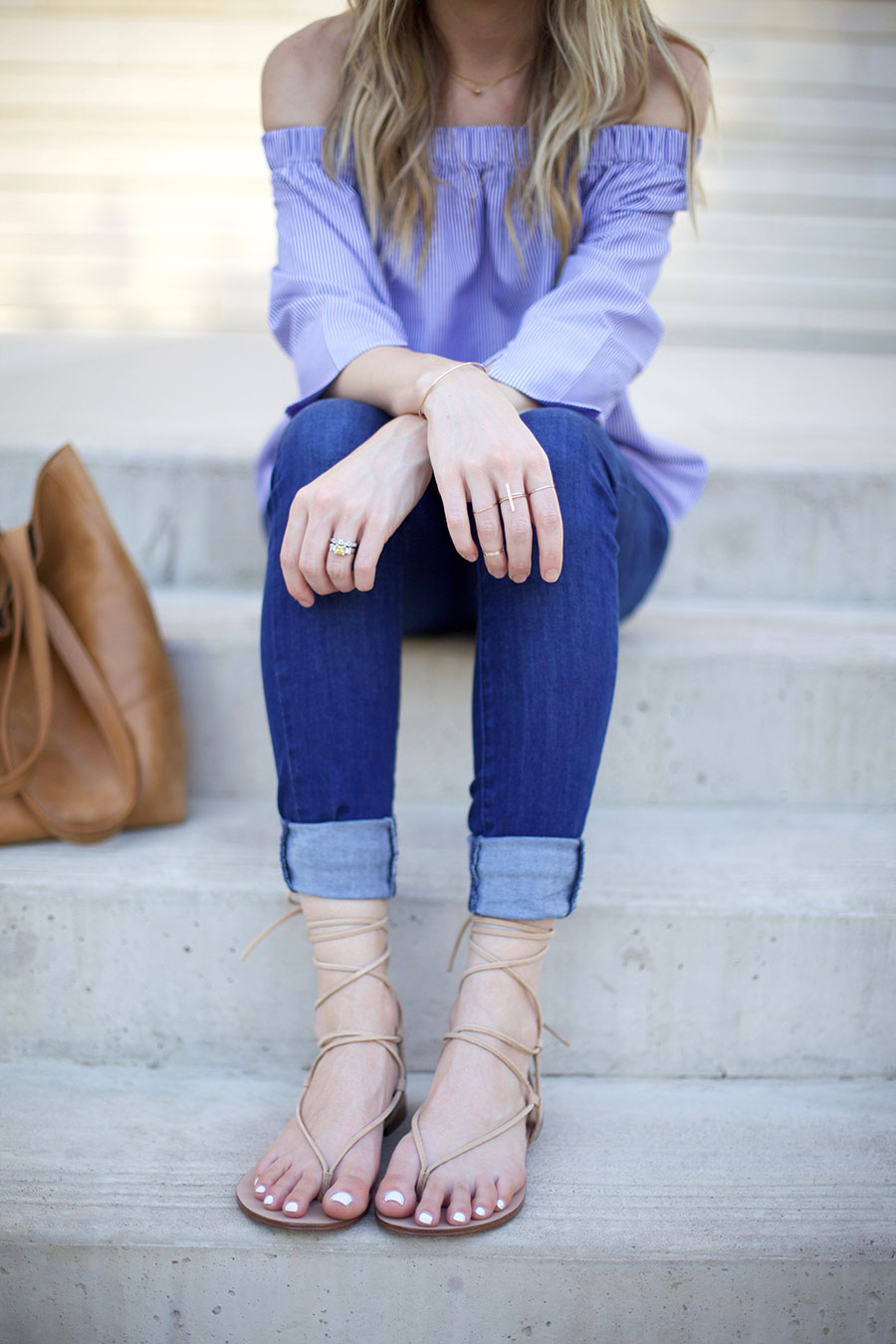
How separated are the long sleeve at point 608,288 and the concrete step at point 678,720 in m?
0.35

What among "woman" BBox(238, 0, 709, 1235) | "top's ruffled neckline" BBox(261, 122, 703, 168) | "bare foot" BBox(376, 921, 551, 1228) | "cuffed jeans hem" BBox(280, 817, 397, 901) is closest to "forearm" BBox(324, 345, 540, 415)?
"woman" BBox(238, 0, 709, 1235)

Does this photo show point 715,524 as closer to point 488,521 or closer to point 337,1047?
point 488,521

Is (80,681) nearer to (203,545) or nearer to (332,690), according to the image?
(332,690)

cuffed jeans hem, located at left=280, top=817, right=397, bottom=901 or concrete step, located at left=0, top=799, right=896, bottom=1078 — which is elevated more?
cuffed jeans hem, located at left=280, top=817, right=397, bottom=901

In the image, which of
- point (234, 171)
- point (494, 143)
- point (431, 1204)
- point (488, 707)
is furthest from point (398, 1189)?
point (234, 171)

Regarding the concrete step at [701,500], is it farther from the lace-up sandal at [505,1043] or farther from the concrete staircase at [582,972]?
the lace-up sandal at [505,1043]

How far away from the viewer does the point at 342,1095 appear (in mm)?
796

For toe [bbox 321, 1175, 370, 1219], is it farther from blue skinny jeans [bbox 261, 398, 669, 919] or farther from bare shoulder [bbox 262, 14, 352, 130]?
bare shoulder [bbox 262, 14, 352, 130]

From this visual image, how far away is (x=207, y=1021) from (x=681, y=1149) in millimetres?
479

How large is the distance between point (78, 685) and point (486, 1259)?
2.25ft

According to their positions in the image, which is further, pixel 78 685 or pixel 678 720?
pixel 678 720

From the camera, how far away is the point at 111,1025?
0.99 meters

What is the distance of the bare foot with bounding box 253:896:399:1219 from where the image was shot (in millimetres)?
742

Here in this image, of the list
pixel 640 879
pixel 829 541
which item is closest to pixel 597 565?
pixel 640 879
